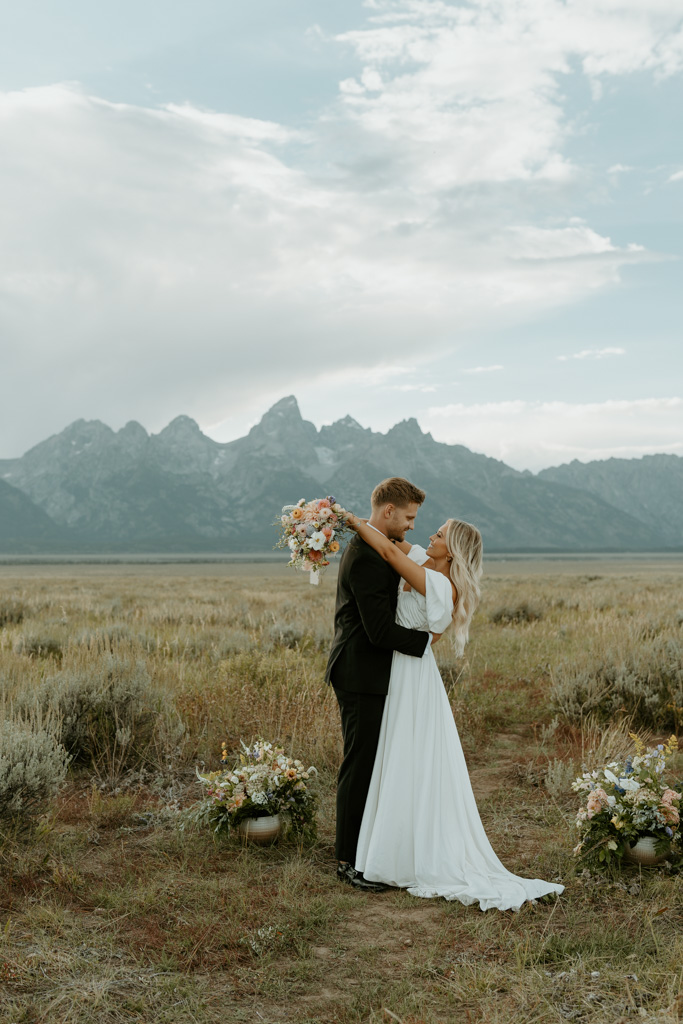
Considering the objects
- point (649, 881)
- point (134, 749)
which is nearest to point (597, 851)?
point (649, 881)

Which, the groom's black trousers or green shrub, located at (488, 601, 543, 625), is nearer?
the groom's black trousers

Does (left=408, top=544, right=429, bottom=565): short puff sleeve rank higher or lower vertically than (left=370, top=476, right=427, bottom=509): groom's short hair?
lower

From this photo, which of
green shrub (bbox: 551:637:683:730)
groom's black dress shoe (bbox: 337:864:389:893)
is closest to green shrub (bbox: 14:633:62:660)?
green shrub (bbox: 551:637:683:730)

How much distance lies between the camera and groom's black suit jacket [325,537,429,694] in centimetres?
447

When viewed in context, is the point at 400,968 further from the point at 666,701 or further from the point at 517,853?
the point at 666,701

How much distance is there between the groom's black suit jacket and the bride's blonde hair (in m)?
0.29

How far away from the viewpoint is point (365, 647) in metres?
4.61

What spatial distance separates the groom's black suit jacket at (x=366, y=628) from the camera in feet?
14.7

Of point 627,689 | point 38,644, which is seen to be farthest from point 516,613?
point 38,644

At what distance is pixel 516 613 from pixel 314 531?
13.7m

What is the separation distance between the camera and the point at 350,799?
4648mm

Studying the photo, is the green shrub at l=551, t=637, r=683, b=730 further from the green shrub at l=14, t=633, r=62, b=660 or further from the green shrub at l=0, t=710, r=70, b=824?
the green shrub at l=14, t=633, r=62, b=660

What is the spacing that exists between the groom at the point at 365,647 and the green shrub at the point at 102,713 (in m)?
2.60

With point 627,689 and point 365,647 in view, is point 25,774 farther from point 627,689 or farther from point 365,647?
point 627,689
